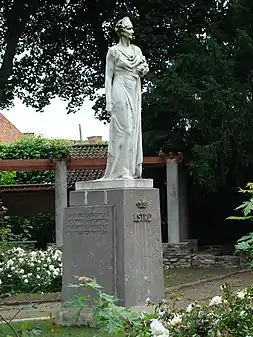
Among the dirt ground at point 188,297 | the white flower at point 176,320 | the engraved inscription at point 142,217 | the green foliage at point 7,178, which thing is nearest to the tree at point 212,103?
the dirt ground at point 188,297

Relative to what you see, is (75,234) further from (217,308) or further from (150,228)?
(217,308)

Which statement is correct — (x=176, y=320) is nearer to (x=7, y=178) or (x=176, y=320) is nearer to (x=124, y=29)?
(x=124, y=29)

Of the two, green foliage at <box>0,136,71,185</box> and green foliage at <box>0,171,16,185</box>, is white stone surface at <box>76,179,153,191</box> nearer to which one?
green foliage at <box>0,136,71,185</box>

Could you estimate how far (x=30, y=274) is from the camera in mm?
12273

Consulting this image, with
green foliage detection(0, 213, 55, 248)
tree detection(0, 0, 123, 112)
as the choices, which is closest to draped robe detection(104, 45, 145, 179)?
tree detection(0, 0, 123, 112)

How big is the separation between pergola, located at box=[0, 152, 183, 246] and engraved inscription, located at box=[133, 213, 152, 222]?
10.6 metres

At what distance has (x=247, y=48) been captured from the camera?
16.8 metres

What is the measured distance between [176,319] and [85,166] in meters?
15.6

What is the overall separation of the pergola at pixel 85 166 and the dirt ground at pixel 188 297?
153 inches

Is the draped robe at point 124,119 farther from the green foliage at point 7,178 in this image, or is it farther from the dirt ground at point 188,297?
the green foliage at point 7,178

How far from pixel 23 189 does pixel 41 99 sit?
4.43 meters

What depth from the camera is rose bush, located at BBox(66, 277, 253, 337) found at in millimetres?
3627

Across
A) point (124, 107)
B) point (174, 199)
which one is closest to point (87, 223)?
Answer: point (124, 107)

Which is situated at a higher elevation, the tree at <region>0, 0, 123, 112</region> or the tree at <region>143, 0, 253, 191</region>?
the tree at <region>0, 0, 123, 112</region>
